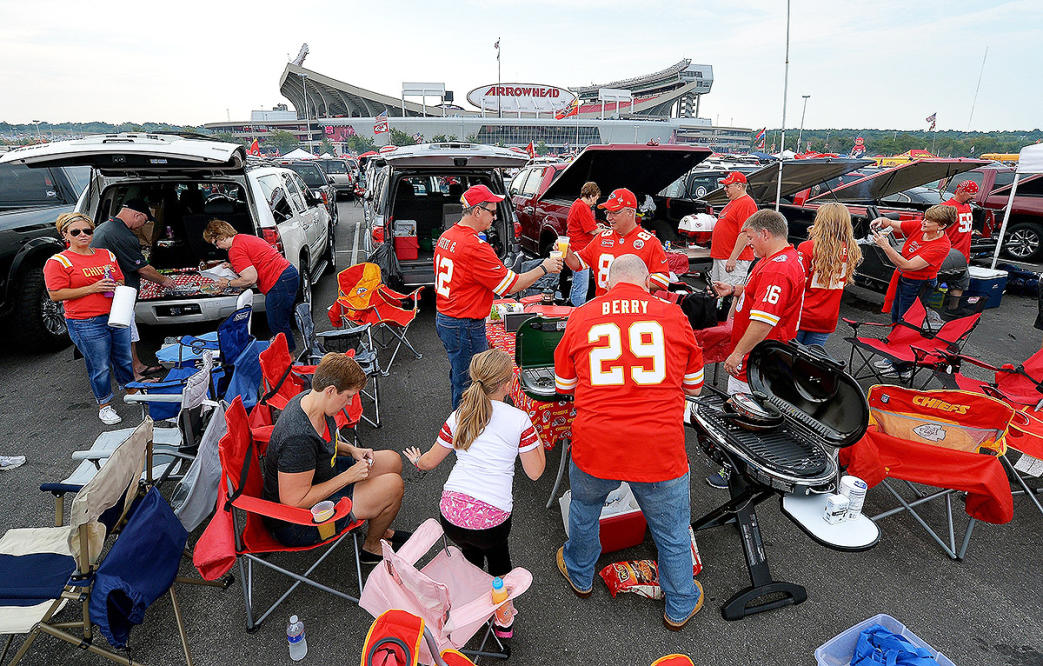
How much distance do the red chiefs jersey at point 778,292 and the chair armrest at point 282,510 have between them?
260 cm

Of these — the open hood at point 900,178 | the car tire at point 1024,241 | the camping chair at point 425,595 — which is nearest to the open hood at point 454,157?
the camping chair at point 425,595

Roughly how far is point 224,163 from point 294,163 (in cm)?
1579

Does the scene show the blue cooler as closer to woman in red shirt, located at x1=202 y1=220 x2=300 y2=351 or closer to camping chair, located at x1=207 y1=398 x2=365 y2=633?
camping chair, located at x1=207 y1=398 x2=365 y2=633

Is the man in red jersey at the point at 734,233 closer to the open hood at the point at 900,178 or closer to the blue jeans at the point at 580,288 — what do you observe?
the blue jeans at the point at 580,288

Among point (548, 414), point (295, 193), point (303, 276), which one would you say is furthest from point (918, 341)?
point (295, 193)

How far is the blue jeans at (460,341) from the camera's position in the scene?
388 centimetres

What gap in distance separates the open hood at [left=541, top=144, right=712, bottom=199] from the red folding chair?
4925mm

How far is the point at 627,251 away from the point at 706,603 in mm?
2848

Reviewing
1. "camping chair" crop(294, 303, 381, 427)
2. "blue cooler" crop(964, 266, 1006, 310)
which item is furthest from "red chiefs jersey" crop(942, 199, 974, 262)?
"camping chair" crop(294, 303, 381, 427)

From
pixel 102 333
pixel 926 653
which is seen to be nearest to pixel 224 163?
pixel 102 333

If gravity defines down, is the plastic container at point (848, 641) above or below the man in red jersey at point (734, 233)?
below

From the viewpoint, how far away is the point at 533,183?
356 inches

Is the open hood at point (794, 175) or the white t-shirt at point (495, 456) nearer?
the white t-shirt at point (495, 456)

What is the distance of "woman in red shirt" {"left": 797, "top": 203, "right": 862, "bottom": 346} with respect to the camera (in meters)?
3.74
